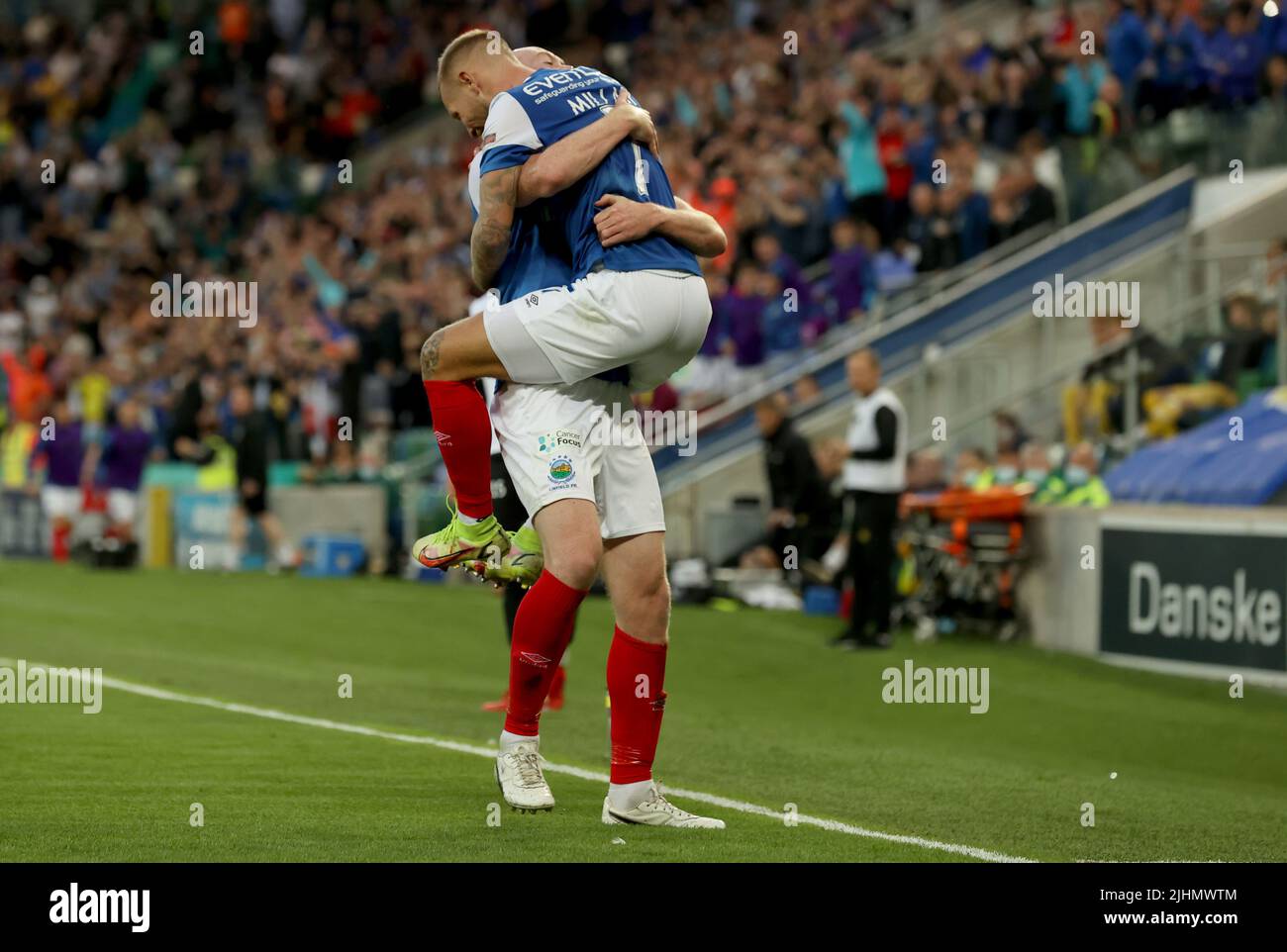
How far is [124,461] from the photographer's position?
25672mm

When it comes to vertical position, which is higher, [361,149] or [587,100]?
[361,149]

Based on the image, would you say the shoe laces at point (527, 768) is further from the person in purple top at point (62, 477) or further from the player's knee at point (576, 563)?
the person in purple top at point (62, 477)

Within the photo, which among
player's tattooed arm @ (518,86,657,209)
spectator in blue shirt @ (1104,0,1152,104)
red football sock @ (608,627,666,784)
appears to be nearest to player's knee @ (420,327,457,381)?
player's tattooed arm @ (518,86,657,209)

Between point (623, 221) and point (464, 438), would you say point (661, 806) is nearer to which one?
point (464, 438)

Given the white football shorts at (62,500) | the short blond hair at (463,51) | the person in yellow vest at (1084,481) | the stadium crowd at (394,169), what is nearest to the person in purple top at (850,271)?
the stadium crowd at (394,169)

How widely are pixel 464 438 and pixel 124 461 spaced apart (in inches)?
793

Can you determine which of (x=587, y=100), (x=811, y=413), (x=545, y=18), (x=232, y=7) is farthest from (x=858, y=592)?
(x=232, y=7)

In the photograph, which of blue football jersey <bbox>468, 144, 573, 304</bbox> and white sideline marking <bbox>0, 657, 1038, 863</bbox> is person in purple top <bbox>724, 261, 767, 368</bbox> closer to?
white sideline marking <bbox>0, 657, 1038, 863</bbox>

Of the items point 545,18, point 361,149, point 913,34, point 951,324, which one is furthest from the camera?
point 361,149

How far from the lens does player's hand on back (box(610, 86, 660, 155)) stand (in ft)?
21.0

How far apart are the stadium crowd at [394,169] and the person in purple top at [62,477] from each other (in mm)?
989

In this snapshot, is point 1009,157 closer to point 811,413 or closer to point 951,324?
point 951,324
